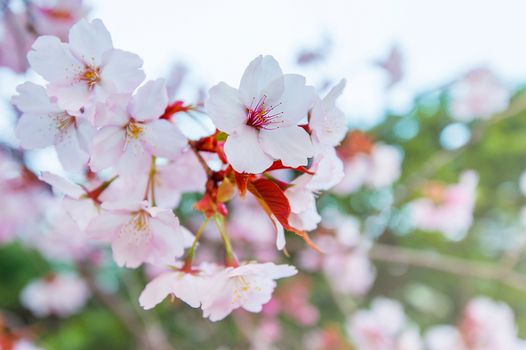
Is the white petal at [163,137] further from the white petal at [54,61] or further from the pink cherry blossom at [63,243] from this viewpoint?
the pink cherry blossom at [63,243]

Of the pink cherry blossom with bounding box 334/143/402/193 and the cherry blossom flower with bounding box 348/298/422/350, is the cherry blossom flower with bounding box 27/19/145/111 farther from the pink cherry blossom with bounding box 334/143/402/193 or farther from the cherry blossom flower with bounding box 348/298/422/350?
the cherry blossom flower with bounding box 348/298/422/350

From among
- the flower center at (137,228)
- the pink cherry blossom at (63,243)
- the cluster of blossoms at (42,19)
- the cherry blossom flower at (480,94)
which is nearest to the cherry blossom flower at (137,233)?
the flower center at (137,228)

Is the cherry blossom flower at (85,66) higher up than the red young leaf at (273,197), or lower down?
higher up

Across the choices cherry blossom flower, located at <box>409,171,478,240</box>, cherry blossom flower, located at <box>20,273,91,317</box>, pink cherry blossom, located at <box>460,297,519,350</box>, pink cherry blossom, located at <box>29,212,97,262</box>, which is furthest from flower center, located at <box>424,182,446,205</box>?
cherry blossom flower, located at <box>20,273,91,317</box>

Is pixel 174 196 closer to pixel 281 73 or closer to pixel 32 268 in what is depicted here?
pixel 281 73

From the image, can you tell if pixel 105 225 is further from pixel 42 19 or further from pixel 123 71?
pixel 42 19

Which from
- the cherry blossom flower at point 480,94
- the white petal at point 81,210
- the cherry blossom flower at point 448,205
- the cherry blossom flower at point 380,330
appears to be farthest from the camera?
the cherry blossom flower at point 480,94

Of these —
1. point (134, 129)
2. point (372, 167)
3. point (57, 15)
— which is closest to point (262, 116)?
point (134, 129)
